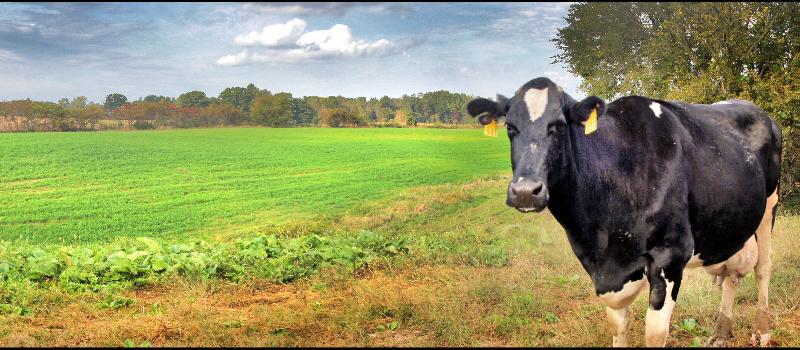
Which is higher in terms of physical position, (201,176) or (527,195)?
(527,195)

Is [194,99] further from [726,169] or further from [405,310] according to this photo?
[726,169]

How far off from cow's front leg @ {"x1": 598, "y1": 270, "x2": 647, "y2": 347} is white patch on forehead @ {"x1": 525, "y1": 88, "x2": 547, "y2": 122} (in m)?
1.46

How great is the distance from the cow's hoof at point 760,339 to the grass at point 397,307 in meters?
0.08

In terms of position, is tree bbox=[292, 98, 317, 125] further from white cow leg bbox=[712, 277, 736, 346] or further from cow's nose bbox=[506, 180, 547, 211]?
cow's nose bbox=[506, 180, 547, 211]

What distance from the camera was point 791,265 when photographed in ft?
28.4

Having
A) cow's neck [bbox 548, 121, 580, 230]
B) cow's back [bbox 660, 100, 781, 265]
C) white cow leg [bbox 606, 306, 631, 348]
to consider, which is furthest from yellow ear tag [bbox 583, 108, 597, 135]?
white cow leg [bbox 606, 306, 631, 348]

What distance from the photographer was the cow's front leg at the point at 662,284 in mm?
4547

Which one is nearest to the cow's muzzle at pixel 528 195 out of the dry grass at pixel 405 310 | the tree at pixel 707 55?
the dry grass at pixel 405 310

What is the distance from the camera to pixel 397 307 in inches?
277

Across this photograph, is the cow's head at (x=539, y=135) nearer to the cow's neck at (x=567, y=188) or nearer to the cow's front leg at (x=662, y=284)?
the cow's neck at (x=567, y=188)

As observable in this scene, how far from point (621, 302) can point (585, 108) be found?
59.7 inches

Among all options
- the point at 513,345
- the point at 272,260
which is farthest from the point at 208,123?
the point at 513,345

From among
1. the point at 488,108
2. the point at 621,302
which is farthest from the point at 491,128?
the point at 621,302

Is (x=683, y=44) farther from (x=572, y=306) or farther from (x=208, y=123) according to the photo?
(x=208, y=123)
